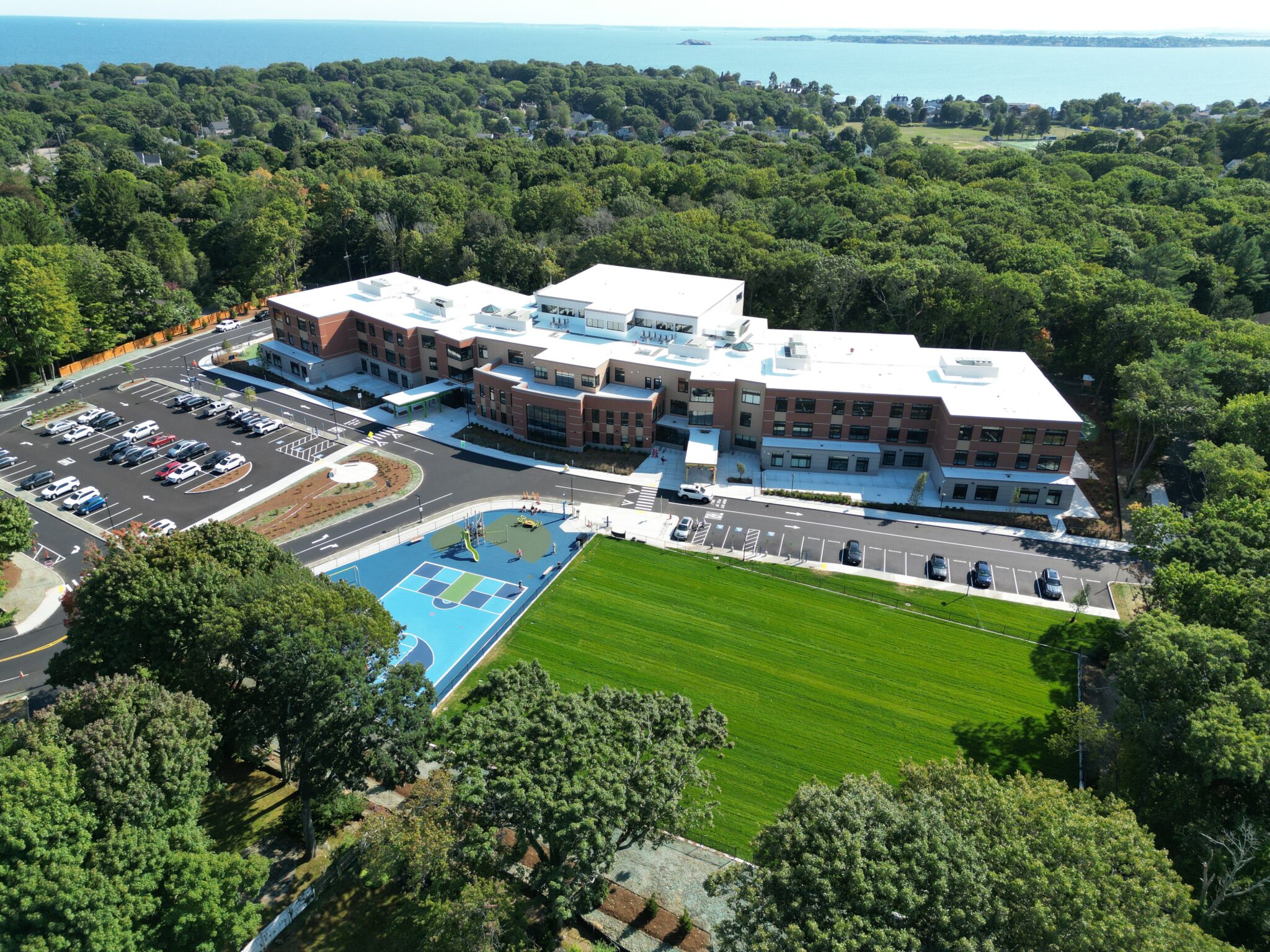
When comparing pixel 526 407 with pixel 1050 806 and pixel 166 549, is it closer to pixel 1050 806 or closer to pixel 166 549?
pixel 166 549

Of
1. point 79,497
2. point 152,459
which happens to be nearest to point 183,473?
point 152,459

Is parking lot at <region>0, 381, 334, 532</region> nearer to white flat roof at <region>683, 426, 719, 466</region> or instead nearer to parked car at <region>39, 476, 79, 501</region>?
parked car at <region>39, 476, 79, 501</region>

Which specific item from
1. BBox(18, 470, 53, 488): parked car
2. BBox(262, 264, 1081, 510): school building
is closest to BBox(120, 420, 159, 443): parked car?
BBox(18, 470, 53, 488): parked car

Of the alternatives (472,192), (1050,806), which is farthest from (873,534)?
(472,192)

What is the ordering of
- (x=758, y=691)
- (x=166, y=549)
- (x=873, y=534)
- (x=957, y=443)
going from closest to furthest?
(x=166, y=549)
(x=758, y=691)
(x=873, y=534)
(x=957, y=443)

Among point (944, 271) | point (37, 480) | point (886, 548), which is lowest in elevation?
point (37, 480)

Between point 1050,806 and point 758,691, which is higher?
point 1050,806

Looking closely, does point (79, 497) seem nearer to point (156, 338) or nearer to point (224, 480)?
point (224, 480)

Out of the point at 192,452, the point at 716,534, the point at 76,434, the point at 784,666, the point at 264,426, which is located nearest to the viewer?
the point at 784,666
